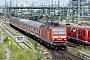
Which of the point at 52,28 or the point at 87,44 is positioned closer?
the point at 52,28

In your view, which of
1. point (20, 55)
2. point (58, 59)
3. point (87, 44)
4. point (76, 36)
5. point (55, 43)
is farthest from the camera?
point (76, 36)

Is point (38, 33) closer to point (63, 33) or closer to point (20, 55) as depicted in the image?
point (63, 33)

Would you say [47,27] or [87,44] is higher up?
[47,27]

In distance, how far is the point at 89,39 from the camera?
101 feet

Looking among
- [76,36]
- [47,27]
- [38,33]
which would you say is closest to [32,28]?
[38,33]

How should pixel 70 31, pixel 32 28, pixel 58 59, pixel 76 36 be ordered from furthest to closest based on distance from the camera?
pixel 32 28 < pixel 70 31 < pixel 76 36 < pixel 58 59

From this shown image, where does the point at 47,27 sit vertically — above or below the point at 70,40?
above

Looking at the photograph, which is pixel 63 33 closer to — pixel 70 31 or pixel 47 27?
pixel 47 27

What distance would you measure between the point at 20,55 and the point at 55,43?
30.8 ft

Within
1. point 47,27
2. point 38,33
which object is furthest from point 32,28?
point 47,27

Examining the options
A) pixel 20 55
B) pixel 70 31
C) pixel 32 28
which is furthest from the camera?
pixel 32 28

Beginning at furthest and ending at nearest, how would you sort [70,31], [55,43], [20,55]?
1. [70,31]
2. [55,43]
3. [20,55]

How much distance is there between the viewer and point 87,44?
31.8 meters

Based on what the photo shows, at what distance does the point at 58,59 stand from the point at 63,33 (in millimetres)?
6689
